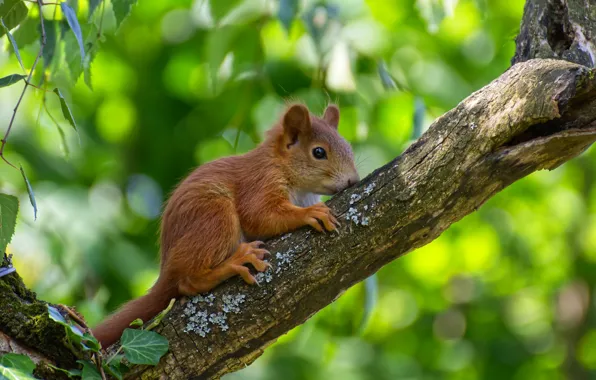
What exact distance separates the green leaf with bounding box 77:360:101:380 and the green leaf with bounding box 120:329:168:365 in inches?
4.2

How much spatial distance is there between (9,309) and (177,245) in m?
0.77

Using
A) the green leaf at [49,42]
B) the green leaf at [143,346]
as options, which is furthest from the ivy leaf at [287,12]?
the green leaf at [143,346]

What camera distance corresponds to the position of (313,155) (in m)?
3.59

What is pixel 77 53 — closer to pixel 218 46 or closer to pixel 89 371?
pixel 89 371

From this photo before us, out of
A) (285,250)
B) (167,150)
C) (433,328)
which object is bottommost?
(433,328)

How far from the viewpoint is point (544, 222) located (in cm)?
766

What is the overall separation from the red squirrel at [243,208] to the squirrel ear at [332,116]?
114mm

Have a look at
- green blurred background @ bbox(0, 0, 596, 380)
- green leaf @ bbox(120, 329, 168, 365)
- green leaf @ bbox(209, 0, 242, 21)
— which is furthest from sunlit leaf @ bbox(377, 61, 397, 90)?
green leaf @ bbox(120, 329, 168, 365)

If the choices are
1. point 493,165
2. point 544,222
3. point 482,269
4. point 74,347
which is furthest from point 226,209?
point 544,222

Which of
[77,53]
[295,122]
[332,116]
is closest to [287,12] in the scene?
[295,122]

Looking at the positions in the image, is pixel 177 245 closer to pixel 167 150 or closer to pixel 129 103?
pixel 167 150

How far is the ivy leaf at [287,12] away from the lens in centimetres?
329

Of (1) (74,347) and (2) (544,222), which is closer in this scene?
(1) (74,347)

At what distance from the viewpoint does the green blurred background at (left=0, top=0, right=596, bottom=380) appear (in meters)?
4.30
